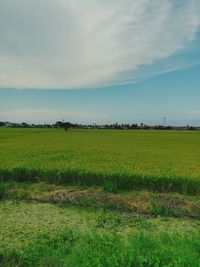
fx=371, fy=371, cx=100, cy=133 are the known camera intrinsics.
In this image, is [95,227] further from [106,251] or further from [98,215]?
[106,251]

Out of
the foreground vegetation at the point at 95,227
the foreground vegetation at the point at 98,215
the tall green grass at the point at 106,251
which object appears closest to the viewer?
the tall green grass at the point at 106,251

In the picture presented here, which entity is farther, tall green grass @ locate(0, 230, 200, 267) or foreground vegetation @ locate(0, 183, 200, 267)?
foreground vegetation @ locate(0, 183, 200, 267)

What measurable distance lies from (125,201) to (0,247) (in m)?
3.76

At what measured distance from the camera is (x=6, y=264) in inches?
190

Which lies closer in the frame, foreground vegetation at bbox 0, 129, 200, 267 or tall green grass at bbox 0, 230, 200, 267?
tall green grass at bbox 0, 230, 200, 267

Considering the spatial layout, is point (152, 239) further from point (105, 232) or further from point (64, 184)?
point (64, 184)

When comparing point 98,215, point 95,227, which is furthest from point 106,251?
point 98,215

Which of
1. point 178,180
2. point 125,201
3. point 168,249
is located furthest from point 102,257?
point 178,180

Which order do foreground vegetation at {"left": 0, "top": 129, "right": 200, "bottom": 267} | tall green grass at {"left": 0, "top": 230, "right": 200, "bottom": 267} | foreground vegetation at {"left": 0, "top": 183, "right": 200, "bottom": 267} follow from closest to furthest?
1. tall green grass at {"left": 0, "top": 230, "right": 200, "bottom": 267}
2. foreground vegetation at {"left": 0, "top": 183, "right": 200, "bottom": 267}
3. foreground vegetation at {"left": 0, "top": 129, "right": 200, "bottom": 267}

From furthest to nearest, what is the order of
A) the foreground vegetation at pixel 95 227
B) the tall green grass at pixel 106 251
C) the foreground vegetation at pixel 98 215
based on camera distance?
1. the foreground vegetation at pixel 98 215
2. the foreground vegetation at pixel 95 227
3. the tall green grass at pixel 106 251

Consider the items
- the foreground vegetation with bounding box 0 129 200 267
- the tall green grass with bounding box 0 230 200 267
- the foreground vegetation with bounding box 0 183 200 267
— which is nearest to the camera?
the tall green grass with bounding box 0 230 200 267

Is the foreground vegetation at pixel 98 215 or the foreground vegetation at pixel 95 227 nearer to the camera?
the foreground vegetation at pixel 95 227

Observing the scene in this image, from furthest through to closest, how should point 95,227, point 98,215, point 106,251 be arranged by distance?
point 98,215 → point 95,227 → point 106,251

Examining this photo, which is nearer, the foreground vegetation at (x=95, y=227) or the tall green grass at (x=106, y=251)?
the tall green grass at (x=106, y=251)
